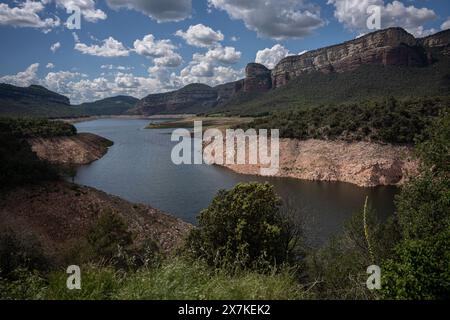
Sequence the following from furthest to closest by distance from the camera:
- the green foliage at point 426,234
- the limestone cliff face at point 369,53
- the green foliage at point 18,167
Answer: the limestone cliff face at point 369,53
the green foliage at point 18,167
the green foliage at point 426,234

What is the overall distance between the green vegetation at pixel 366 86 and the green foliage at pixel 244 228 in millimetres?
66356

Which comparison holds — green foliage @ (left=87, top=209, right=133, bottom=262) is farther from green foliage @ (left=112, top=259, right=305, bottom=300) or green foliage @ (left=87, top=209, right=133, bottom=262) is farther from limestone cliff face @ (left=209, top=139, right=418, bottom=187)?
limestone cliff face @ (left=209, top=139, right=418, bottom=187)

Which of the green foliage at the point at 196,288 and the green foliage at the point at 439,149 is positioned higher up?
the green foliage at the point at 439,149

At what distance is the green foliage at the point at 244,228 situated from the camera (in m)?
15.2

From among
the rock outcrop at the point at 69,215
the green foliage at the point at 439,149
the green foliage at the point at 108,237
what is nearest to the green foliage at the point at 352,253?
the green foliage at the point at 439,149

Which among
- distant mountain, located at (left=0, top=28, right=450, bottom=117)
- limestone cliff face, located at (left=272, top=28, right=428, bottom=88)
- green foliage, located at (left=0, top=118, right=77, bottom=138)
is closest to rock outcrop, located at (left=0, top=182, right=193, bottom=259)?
green foliage, located at (left=0, top=118, right=77, bottom=138)

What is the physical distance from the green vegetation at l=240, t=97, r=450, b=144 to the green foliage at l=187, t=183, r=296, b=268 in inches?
1350

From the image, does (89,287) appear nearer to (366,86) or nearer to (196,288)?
(196,288)

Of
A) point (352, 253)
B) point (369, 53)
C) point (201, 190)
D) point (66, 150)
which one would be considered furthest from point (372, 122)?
point (369, 53)

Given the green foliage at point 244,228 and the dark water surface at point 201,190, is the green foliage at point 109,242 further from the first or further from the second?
the dark water surface at point 201,190

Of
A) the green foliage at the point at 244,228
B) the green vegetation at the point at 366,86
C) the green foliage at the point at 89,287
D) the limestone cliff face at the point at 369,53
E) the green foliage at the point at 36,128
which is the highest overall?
the limestone cliff face at the point at 369,53

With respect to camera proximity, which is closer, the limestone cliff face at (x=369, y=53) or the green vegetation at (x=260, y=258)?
the green vegetation at (x=260, y=258)

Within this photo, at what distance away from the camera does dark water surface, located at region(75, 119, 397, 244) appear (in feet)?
106
